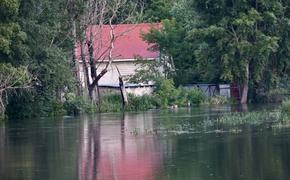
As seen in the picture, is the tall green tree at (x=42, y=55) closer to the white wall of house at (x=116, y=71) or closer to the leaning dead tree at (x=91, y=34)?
the leaning dead tree at (x=91, y=34)

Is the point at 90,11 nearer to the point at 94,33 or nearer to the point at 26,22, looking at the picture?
the point at 94,33

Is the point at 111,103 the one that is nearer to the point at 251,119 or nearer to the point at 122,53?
the point at 122,53

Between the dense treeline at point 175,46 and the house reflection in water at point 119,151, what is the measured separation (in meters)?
7.93

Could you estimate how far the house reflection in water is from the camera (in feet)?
75.7

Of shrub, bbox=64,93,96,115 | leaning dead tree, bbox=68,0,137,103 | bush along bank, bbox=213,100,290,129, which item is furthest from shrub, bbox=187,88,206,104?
bush along bank, bbox=213,100,290,129

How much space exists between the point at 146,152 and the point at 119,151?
1154 mm

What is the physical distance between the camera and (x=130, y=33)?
72.2 meters

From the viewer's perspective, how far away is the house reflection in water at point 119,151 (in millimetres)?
23062

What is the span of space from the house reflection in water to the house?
20.4m

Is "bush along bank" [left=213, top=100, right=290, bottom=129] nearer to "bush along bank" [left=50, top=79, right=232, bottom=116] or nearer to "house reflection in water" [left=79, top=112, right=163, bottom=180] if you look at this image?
"house reflection in water" [left=79, top=112, right=163, bottom=180]

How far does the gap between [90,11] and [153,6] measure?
20280 millimetres

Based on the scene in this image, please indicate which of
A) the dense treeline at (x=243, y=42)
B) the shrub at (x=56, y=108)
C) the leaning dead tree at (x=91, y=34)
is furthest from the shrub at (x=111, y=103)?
the dense treeline at (x=243, y=42)

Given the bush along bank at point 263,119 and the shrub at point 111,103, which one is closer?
the bush along bank at point 263,119

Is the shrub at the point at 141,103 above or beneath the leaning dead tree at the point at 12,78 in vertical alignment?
beneath
